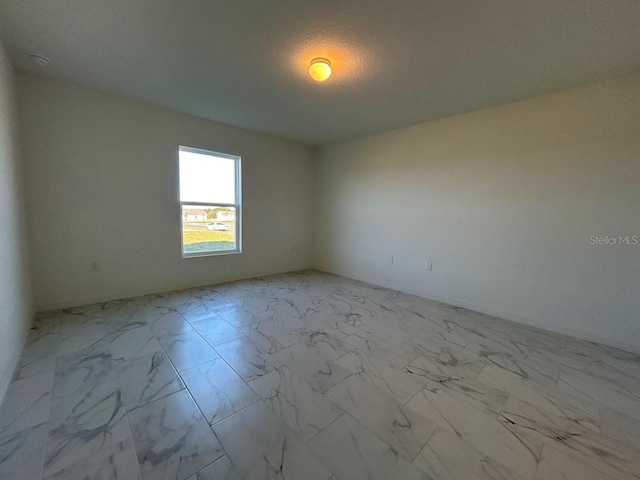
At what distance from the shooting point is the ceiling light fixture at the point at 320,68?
2.14m

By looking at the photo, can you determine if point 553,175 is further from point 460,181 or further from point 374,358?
point 374,358

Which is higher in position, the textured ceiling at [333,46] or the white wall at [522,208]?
the textured ceiling at [333,46]

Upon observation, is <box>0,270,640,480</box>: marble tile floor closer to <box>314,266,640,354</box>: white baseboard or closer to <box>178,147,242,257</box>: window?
<box>314,266,640,354</box>: white baseboard

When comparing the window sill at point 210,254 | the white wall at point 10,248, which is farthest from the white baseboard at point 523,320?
the white wall at point 10,248

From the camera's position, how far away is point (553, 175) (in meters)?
2.64

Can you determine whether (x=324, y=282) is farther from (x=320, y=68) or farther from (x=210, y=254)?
(x=320, y=68)

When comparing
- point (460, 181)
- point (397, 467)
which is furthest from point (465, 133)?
point (397, 467)

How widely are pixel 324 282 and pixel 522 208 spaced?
2.90m

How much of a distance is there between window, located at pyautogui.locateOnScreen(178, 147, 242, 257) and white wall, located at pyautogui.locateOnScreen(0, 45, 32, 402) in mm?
1542

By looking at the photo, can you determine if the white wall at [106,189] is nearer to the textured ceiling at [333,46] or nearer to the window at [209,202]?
the window at [209,202]

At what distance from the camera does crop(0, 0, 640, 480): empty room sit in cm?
133

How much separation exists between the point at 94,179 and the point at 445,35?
383 cm

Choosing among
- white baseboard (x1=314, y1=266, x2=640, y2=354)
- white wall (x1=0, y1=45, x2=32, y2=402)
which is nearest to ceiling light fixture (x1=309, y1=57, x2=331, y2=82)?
white wall (x1=0, y1=45, x2=32, y2=402)

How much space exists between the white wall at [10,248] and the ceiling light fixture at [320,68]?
2.38 m
